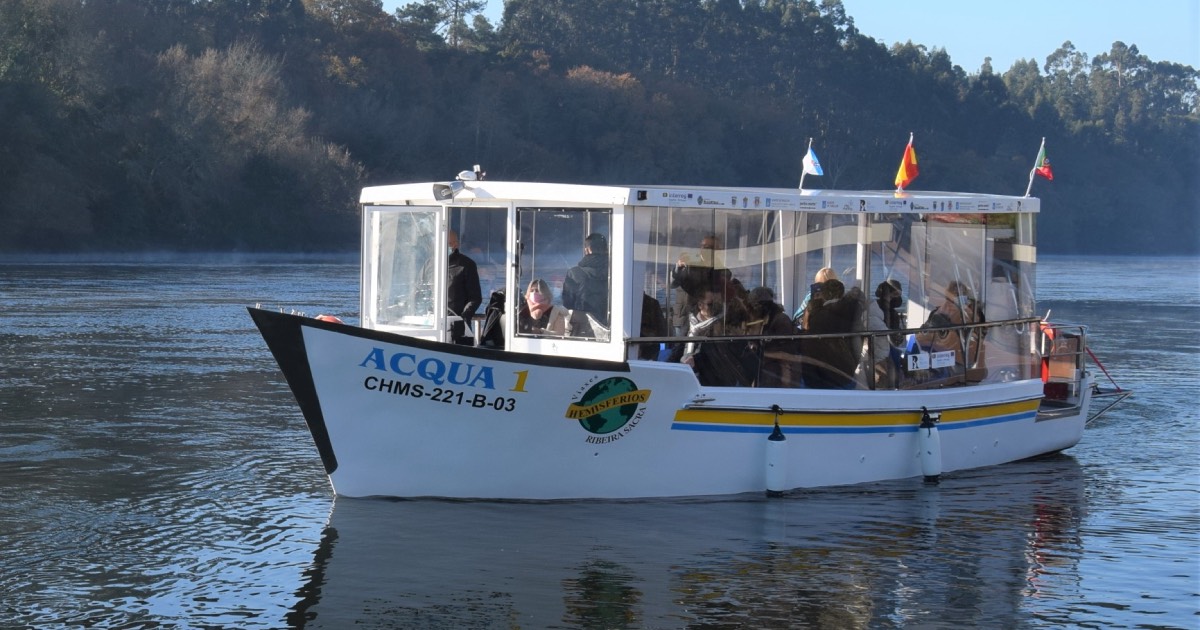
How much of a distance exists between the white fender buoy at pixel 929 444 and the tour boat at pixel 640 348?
18 millimetres

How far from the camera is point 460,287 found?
1216 cm

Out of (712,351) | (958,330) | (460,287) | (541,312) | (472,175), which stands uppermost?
(472,175)

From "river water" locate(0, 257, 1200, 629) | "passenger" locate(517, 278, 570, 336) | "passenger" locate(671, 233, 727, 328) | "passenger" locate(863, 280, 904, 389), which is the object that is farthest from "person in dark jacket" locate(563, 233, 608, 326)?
"passenger" locate(863, 280, 904, 389)

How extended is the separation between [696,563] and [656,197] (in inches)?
110

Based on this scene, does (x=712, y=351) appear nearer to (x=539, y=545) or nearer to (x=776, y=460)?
(x=776, y=460)

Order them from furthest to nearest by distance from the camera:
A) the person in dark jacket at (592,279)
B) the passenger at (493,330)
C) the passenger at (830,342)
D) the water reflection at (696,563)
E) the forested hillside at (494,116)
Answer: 1. the forested hillside at (494,116)
2. the passenger at (830,342)
3. the passenger at (493,330)
4. the person in dark jacket at (592,279)
5. the water reflection at (696,563)

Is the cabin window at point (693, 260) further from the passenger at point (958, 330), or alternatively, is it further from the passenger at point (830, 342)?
the passenger at point (958, 330)

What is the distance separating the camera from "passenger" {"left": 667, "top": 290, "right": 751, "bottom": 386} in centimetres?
1158

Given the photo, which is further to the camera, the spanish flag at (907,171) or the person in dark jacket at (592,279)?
the spanish flag at (907,171)

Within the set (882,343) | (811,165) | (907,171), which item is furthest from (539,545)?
(907,171)

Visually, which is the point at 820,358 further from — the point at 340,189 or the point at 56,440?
the point at 340,189

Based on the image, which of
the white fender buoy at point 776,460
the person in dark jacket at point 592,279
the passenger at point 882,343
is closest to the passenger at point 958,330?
the passenger at point 882,343

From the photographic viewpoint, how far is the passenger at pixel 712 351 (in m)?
11.6

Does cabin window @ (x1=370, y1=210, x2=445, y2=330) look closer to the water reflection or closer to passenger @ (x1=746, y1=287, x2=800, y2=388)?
the water reflection
